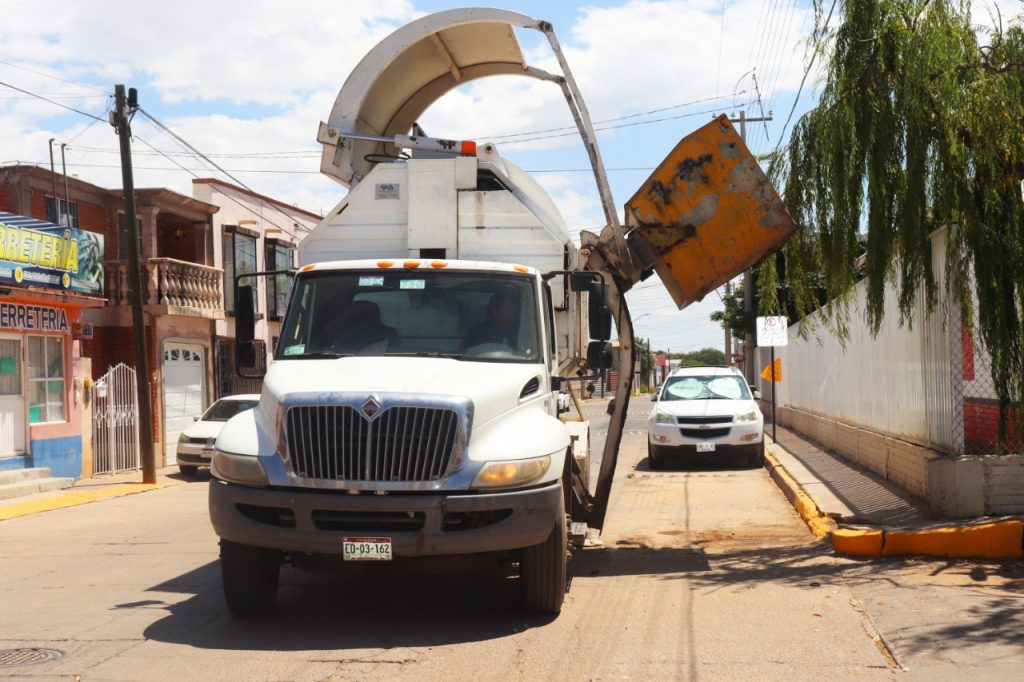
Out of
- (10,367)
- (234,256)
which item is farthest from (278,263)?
(10,367)

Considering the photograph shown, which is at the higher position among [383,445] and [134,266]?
→ [134,266]

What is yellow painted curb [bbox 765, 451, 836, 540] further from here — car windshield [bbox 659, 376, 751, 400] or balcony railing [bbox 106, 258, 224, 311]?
balcony railing [bbox 106, 258, 224, 311]

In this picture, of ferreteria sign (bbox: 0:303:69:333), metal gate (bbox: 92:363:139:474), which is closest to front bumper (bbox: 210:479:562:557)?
ferreteria sign (bbox: 0:303:69:333)

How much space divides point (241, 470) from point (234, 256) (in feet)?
91.5

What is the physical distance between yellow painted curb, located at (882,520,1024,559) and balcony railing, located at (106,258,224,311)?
22.2m

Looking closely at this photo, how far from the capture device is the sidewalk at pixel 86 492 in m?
17.3

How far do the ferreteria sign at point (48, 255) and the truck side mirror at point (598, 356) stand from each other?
1453cm

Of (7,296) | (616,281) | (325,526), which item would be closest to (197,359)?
(7,296)

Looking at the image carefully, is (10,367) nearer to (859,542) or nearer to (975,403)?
A: (859,542)

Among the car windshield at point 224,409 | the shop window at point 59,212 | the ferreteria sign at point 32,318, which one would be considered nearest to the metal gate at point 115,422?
the ferreteria sign at point 32,318

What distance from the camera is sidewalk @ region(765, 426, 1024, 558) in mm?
9172

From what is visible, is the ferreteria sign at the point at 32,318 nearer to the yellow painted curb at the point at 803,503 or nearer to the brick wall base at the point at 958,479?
the yellow painted curb at the point at 803,503

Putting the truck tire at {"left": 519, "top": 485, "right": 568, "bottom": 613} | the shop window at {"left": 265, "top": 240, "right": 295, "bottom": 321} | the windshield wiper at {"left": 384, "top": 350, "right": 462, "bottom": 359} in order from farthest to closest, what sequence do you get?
the shop window at {"left": 265, "top": 240, "right": 295, "bottom": 321}, the windshield wiper at {"left": 384, "top": 350, "right": 462, "bottom": 359}, the truck tire at {"left": 519, "top": 485, "right": 568, "bottom": 613}

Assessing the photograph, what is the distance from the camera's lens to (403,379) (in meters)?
7.34
